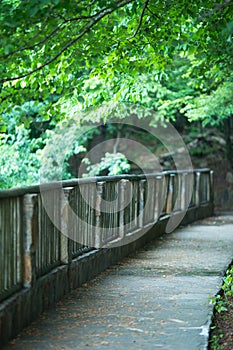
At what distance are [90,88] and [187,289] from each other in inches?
364

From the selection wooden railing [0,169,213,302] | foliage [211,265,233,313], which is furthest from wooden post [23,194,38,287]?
foliage [211,265,233,313]

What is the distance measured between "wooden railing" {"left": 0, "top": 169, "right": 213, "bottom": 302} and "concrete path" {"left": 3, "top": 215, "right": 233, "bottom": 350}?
451 millimetres

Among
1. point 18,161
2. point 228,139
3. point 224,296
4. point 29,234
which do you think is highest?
point 228,139

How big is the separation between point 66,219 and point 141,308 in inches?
52.3

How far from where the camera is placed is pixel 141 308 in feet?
22.9

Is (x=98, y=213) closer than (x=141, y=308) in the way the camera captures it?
No

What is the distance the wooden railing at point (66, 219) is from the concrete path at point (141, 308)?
451 mm

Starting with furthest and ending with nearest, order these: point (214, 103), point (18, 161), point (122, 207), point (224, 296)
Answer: point (214, 103) → point (18, 161) → point (122, 207) → point (224, 296)

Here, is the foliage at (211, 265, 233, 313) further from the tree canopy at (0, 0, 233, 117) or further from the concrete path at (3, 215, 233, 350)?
the tree canopy at (0, 0, 233, 117)

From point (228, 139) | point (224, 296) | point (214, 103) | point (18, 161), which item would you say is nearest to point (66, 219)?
point (224, 296)

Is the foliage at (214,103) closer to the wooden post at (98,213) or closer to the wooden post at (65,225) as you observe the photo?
the wooden post at (98,213)

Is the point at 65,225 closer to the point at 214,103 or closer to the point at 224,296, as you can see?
the point at 224,296

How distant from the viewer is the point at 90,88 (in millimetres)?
16375

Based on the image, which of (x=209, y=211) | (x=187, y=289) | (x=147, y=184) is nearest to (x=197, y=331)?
(x=187, y=289)
